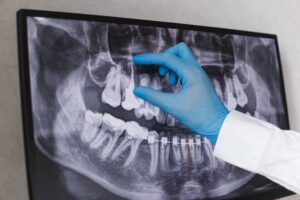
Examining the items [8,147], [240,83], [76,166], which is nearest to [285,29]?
[240,83]

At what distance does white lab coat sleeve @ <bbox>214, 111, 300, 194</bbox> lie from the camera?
914mm

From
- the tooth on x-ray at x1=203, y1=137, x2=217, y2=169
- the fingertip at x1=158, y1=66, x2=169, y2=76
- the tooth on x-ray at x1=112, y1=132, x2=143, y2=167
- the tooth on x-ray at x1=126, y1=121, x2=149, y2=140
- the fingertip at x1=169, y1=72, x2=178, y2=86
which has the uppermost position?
the fingertip at x1=158, y1=66, x2=169, y2=76

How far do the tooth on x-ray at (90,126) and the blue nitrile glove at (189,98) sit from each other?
0.12 metres

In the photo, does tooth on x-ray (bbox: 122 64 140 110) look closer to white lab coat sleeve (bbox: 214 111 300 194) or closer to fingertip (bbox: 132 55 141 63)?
fingertip (bbox: 132 55 141 63)

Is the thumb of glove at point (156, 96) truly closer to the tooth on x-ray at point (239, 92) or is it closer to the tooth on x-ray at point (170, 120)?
the tooth on x-ray at point (170, 120)

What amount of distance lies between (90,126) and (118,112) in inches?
3.5

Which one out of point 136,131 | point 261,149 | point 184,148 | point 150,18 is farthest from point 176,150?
point 150,18

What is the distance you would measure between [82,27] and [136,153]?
1.19 feet

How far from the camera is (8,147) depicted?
3.04 feet

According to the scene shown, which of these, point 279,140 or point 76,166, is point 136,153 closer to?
point 76,166

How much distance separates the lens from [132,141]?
1.00 m

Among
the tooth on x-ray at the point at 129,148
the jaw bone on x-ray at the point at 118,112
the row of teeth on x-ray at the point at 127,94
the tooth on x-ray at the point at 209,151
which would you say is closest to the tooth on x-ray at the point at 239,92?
the jaw bone on x-ray at the point at 118,112

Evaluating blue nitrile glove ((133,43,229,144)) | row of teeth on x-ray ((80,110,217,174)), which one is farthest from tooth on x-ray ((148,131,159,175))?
blue nitrile glove ((133,43,229,144))

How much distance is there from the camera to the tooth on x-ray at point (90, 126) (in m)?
0.93
